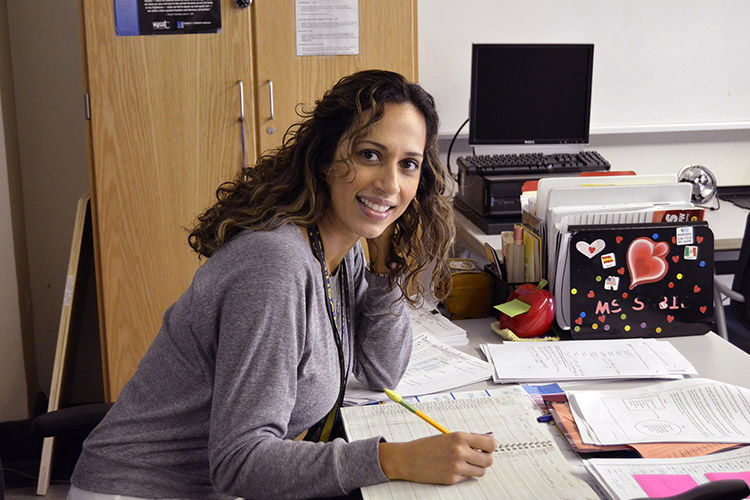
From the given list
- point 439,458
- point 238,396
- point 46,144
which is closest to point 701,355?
point 439,458

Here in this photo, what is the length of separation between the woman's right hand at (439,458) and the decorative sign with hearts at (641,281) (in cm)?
73

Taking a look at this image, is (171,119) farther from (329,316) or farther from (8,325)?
(329,316)

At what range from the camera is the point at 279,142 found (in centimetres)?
254

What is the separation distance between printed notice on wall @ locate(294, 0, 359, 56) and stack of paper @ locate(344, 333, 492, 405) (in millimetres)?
1223

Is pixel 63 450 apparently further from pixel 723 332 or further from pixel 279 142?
pixel 723 332

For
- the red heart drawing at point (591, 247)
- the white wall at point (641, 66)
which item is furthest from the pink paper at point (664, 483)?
the white wall at point (641, 66)

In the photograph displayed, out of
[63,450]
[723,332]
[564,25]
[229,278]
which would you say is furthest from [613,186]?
[63,450]

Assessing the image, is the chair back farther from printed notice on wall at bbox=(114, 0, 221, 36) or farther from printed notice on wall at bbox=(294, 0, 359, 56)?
printed notice on wall at bbox=(114, 0, 221, 36)

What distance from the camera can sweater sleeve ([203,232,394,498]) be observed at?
1.08m

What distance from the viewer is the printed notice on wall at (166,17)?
7.84 feet

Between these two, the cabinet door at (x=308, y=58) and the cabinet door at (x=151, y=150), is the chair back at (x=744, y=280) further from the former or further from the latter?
the cabinet door at (x=151, y=150)

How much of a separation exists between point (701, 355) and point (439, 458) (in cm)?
87

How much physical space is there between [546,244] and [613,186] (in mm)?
225

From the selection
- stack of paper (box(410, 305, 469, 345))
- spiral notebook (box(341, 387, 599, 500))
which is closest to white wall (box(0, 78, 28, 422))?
stack of paper (box(410, 305, 469, 345))
